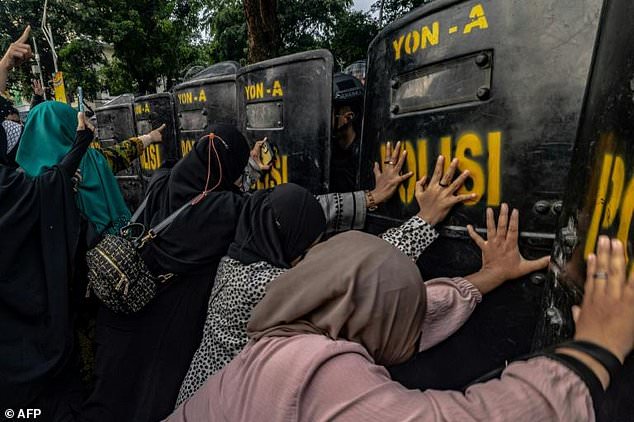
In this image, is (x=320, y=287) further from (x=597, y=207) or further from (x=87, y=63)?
(x=87, y=63)

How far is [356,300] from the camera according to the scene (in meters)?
0.89

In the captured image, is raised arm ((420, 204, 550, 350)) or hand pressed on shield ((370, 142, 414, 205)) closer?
raised arm ((420, 204, 550, 350))

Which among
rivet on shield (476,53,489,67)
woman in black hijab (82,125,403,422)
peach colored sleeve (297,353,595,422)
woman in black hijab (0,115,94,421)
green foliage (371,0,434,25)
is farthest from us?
green foliage (371,0,434,25)

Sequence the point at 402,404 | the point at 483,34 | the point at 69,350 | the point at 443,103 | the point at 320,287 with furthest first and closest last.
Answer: the point at 69,350, the point at 443,103, the point at 483,34, the point at 320,287, the point at 402,404

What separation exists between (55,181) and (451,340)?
1667 mm

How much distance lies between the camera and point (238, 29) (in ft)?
53.3

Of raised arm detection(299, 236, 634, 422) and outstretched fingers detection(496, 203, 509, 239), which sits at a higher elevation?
outstretched fingers detection(496, 203, 509, 239)

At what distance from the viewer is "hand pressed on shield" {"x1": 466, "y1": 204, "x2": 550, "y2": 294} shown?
49.7 inches

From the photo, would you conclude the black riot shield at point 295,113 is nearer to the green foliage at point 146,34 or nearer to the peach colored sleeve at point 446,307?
the peach colored sleeve at point 446,307

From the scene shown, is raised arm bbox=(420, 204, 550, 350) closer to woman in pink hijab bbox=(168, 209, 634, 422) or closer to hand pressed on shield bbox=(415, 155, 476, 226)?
hand pressed on shield bbox=(415, 155, 476, 226)

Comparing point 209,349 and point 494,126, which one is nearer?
point 494,126

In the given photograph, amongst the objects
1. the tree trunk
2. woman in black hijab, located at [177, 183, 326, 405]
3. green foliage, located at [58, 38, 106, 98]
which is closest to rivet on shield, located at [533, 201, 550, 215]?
woman in black hijab, located at [177, 183, 326, 405]

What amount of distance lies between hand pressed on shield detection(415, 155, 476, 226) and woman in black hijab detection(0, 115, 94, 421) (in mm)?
1370

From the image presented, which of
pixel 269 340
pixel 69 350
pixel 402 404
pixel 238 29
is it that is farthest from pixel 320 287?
pixel 238 29
